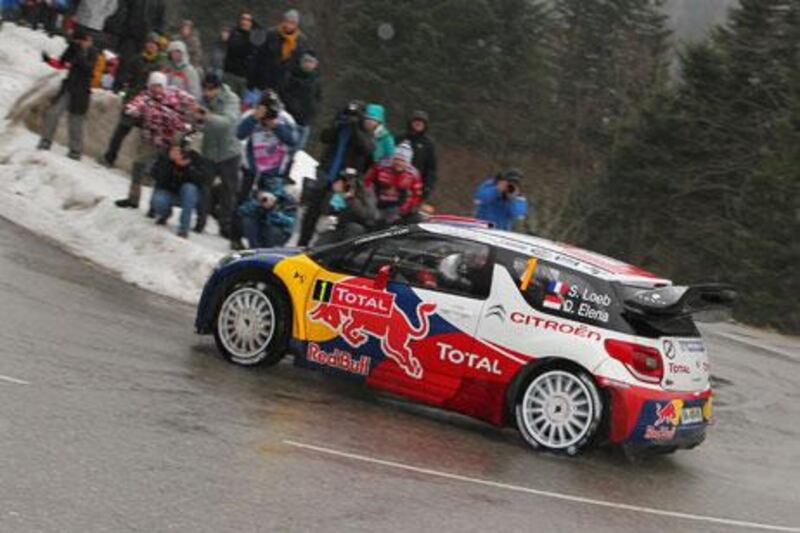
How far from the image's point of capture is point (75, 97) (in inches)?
717

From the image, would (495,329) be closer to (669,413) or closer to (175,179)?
(669,413)

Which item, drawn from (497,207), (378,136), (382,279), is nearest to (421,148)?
(378,136)

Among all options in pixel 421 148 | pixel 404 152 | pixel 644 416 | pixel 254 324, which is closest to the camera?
pixel 644 416

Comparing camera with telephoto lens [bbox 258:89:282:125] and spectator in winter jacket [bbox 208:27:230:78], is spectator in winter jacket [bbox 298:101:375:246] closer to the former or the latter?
Answer: camera with telephoto lens [bbox 258:89:282:125]

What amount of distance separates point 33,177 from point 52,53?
30.0ft

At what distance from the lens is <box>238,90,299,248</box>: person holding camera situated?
15156 mm

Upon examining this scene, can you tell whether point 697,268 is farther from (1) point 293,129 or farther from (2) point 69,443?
(2) point 69,443

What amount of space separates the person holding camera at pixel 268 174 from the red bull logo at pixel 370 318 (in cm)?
507

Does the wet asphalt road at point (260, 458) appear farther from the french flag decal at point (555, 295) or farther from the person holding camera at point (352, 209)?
the person holding camera at point (352, 209)

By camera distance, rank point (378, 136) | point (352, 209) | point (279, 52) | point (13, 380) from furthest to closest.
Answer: point (279, 52) → point (378, 136) → point (352, 209) → point (13, 380)

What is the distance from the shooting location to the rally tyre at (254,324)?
1030 centimetres

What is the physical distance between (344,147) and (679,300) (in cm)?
716

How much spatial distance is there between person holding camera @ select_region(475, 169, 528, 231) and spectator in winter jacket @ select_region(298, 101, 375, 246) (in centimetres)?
162

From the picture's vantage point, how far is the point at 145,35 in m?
20.6
